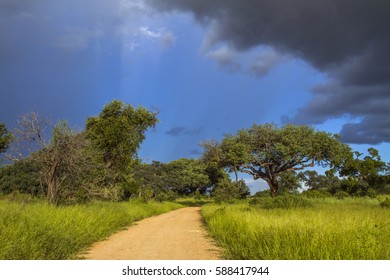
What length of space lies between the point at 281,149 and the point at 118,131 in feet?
87.4

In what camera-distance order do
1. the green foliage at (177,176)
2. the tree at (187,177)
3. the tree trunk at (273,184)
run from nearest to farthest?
the tree trunk at (273,184) → the green foliage at (177,176) → the tree at (187,177)

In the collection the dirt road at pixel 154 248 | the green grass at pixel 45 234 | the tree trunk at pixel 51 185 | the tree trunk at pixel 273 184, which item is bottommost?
the dirt road at pixel 154 248

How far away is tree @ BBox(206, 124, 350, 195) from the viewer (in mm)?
52125

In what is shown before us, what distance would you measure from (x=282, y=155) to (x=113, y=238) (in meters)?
40.8

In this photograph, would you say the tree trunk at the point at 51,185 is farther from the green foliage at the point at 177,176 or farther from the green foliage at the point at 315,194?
the green foliage at the point at 177,176

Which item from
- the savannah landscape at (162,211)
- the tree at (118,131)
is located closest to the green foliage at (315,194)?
the savannah landscape at (162,211)

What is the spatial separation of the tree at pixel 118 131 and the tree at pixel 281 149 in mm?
23128

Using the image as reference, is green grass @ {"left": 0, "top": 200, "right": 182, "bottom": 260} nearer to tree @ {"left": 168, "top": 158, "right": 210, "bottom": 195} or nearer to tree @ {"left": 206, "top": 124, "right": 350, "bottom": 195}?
tree @ {"left": 206, "top": 124, "right": 350, "bottom": 195}

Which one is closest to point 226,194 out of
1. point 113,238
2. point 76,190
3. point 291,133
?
point 291,133

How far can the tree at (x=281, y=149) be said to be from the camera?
52.1m

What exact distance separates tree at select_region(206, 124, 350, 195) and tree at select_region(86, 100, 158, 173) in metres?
23.1

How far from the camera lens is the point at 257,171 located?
5553 cm

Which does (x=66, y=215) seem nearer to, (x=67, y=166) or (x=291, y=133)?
(x=67, y=166)

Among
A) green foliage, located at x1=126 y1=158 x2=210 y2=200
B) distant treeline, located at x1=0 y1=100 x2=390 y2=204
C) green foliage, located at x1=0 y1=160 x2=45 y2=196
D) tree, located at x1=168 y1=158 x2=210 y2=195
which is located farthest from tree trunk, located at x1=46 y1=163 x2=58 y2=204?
tree, located at x1=168 y1=158 x2=210 y2=195
